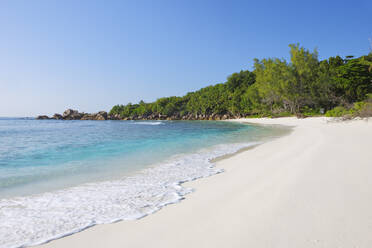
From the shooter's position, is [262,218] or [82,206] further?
[82,206]

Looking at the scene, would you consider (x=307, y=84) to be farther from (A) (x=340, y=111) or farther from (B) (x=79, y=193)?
(B) (x=79, y=193)

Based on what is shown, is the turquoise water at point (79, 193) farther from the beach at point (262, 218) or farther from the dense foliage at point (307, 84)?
the dense foliage at point (307, 84)

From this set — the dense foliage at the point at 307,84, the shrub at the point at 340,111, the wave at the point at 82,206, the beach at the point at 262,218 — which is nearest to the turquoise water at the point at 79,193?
the wave at the point at 82,206

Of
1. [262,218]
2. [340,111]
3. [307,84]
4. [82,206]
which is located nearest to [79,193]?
[82,206]

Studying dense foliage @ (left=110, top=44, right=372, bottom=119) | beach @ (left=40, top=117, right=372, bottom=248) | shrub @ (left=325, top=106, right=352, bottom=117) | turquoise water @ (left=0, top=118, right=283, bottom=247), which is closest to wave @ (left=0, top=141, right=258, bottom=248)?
turquoise water @ (left=0, top=118, right=283, bottom=247)

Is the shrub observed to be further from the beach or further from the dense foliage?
the beach

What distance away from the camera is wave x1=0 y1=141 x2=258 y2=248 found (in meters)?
2.61

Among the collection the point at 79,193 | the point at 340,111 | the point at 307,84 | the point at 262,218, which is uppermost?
the point at 307,84

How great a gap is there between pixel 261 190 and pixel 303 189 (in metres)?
0.66

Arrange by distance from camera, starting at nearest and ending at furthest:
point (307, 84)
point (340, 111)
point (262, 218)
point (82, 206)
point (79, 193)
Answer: point (262, 218) < point (82, 206) < point (79, 193) < point (340, 111) < point (307, 84)

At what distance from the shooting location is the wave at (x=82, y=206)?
261cm

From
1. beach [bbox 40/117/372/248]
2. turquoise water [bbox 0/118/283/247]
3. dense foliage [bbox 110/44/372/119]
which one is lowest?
turquoise water [bbox 0/118/283/247]

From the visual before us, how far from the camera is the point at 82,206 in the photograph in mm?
3424

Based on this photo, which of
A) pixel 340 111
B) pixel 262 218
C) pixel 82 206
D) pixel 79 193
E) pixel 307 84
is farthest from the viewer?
pixel 307 84
